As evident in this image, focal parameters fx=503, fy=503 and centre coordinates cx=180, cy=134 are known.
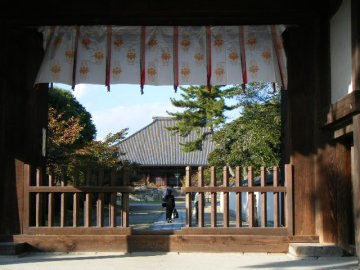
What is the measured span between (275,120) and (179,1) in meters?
15.8

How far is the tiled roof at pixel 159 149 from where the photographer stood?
62719mm

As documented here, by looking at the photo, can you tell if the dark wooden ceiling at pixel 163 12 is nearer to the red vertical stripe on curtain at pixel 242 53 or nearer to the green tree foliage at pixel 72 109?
the red vertical stripe on curtain at pixel 242 53

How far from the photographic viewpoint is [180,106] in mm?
49969

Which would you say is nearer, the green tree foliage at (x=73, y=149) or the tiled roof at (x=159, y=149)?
the green tree foliage at (x=73, y=149)

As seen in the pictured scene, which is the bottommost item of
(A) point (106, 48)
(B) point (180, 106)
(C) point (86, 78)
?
(C) point (86, 78)

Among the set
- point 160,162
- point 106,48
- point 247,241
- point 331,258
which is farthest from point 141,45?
point 160,162

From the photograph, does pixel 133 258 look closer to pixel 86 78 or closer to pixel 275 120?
pixel 86 78

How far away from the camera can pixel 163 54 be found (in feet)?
29.2

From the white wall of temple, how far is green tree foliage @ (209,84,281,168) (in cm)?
1483

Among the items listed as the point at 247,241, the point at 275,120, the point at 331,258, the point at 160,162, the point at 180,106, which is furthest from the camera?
the point at 160,162

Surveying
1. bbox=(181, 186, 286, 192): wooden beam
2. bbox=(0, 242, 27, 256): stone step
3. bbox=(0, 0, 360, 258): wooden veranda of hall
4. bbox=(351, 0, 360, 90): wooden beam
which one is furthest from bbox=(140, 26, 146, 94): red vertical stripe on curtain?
bbox=(351, 0, 360, 90): wooden beam

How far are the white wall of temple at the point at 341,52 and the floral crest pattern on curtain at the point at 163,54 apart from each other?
112 centimetres

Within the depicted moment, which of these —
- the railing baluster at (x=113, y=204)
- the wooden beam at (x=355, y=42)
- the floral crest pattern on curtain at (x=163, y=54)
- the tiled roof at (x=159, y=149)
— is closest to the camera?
the wooden beam at (x=355, y=42)

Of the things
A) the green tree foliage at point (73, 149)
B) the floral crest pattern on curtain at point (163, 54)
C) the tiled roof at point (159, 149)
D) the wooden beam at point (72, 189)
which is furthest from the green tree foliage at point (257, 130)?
the tiled roof at point (159, 149)
